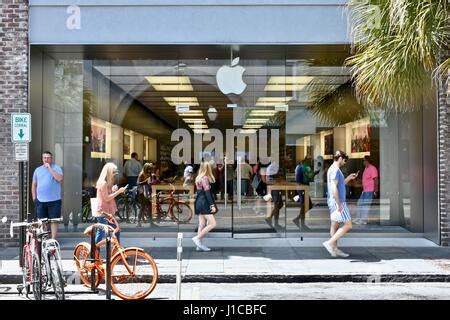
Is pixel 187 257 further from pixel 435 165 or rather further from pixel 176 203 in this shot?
pixel 435 165

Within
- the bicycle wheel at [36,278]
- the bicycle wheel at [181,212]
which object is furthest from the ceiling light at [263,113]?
the bicycle wheel at [36,278]

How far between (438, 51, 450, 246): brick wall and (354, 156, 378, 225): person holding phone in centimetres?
260

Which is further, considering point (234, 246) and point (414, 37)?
point (234, 246)

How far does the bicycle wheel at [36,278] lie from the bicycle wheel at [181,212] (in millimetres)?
6613

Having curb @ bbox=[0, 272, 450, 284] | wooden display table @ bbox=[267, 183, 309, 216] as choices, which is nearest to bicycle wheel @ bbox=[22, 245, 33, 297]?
curb @ bbox=[0, 272, 450, 284]

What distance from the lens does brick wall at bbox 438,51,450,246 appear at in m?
11.8

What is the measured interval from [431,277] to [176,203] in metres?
6.86

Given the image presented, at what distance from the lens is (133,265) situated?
7.57 m

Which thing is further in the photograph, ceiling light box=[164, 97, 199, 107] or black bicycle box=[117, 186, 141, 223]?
ceiling light box=[164, 97, 199, 107]

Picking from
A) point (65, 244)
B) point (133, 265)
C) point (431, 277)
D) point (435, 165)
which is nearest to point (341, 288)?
point (431, 277)

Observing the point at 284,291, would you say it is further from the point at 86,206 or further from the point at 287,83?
the point at 86,206

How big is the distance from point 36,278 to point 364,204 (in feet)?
30.2

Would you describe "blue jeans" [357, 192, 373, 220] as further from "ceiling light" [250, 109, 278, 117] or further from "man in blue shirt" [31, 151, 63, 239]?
"man in blue shirt" [31, 151, 63, 239]

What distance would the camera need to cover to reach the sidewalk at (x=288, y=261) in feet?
29.8
